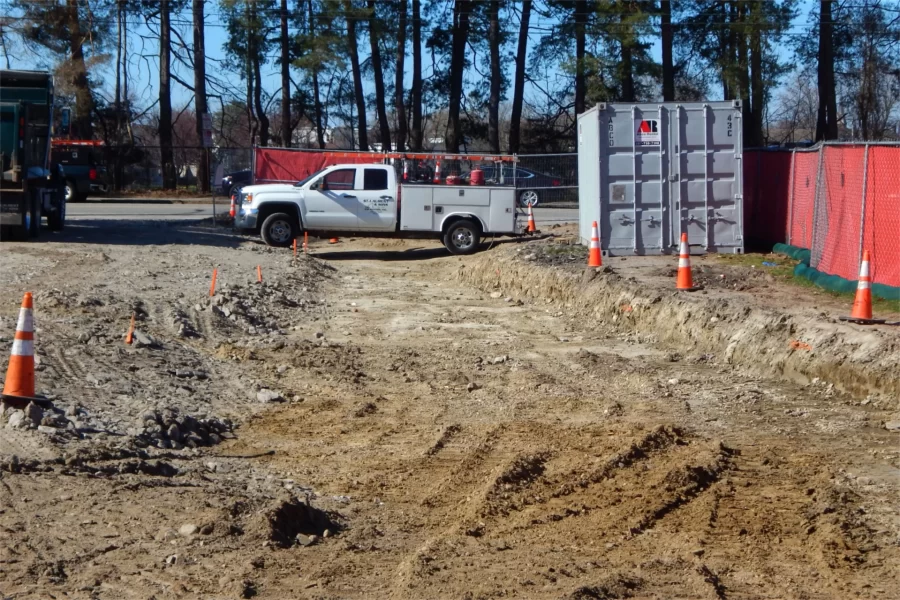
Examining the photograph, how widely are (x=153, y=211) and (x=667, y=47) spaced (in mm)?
22045

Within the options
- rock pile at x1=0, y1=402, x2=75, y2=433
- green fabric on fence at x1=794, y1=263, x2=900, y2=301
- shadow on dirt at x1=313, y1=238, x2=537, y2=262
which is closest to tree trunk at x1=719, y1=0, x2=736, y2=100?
shadow on dirt at x1=313, y1=238, x2=537, y2=262

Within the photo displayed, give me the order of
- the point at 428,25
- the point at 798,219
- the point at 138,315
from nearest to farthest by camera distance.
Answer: the point at 138,315, the point at 798,219, the point at 428,25

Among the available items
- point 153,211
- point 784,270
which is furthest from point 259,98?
point 784,270

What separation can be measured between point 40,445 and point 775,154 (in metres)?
16.0

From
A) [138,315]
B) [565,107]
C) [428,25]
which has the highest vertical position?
[428,25]

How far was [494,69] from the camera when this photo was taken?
46531 mm

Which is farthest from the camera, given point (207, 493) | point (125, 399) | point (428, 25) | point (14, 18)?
point (428, 25)

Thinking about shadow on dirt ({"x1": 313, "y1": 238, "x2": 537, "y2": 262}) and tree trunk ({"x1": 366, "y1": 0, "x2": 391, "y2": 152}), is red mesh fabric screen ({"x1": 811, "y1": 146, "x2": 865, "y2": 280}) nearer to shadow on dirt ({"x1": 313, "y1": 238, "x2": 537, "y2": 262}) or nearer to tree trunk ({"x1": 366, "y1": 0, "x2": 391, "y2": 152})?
shadow on dirt ({"x1": 313, "y1": 238, "x2": 537, "y2": 262})

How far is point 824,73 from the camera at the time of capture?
139 ft

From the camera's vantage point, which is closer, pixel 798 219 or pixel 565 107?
pixel 798 219

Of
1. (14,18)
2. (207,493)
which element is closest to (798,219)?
(207,493)

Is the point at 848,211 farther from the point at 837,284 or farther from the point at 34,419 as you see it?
the point at 34,419

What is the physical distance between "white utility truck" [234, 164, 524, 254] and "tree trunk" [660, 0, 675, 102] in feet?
71.9

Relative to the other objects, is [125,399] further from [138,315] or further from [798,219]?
[798,219]
